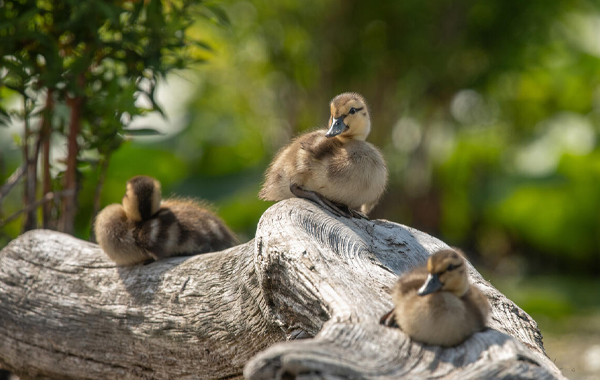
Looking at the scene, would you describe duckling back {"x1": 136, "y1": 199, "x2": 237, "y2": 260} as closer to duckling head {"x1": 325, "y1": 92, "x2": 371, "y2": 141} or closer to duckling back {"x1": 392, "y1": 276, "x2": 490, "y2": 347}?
duckling head {"x1": 325, "y1": 92, "x2": 371, "y2": 141}

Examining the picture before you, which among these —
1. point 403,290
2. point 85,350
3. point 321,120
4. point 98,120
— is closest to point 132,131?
point 98,120

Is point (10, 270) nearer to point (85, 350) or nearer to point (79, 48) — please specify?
point (85, 350)

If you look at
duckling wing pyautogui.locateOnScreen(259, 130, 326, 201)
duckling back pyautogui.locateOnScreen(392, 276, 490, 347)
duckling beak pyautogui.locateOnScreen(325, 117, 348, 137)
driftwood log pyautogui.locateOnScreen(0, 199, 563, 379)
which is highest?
duckling beak pyautogui.locateOnScreen(325, 117, 348, 137)

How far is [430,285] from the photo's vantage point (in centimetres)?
254

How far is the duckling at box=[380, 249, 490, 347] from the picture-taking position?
245 cm

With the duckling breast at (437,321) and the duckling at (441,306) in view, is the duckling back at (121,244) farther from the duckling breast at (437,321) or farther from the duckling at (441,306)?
the duckling breast at (437,321)

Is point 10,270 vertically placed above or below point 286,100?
below

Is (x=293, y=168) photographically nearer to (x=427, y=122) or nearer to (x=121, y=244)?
(x=121, y=244)

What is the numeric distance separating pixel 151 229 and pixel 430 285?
210 centimetres

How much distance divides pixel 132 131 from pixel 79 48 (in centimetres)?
84

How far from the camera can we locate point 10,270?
13.8 feet

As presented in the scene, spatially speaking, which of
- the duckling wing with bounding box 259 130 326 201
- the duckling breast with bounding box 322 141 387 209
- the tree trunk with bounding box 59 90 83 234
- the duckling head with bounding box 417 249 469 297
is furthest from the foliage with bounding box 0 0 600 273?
the duckling head with bounding box 417 249 469 297

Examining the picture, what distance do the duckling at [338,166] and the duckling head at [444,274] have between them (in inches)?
48.5

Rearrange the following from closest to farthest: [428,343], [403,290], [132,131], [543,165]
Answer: [428,343] → [403,290] → [132,131] → [543,165]
